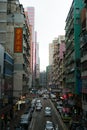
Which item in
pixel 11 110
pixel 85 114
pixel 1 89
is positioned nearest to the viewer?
pixel 1 89

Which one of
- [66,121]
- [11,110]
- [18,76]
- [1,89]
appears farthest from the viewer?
[18,76]

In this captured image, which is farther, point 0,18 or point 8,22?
point 8,22

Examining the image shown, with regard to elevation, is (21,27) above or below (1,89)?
above

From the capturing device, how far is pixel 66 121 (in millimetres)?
63125

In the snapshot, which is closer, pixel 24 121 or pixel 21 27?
pixel 24 121

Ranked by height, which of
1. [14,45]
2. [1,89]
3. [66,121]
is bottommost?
[66,121]

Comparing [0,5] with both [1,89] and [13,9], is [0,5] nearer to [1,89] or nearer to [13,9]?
[13,9]

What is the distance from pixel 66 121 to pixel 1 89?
50.6ft

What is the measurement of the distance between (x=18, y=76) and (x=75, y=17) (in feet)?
59.1

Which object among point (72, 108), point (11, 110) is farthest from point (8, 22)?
point (72, 108)

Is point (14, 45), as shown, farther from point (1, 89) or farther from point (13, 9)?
point (1, 89)

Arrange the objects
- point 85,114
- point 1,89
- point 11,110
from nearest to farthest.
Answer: point 1,89, point 85,114, point 11,110

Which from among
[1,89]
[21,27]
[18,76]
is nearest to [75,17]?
[21,27]

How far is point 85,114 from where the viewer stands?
194 feet
